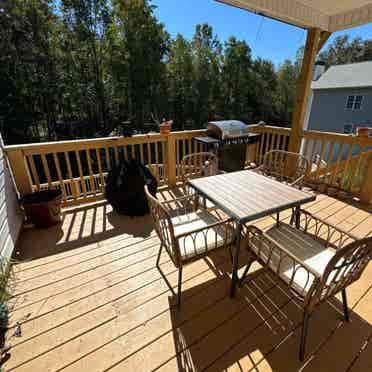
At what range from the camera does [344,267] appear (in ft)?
3.54

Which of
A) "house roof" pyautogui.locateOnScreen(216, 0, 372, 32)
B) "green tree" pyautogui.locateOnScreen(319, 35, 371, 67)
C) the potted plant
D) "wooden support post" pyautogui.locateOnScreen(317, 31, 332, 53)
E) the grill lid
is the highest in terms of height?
"green tree" pyautogui.locateOnScreen(319, 35, 371, 67)

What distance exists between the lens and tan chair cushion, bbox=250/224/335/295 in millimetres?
1238

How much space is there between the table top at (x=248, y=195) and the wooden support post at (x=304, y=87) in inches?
81.1

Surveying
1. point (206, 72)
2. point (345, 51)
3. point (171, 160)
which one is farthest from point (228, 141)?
point (345, 51)

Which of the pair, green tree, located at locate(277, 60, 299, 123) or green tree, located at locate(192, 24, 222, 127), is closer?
green tree, located at locate(192, 24, 222, 127)

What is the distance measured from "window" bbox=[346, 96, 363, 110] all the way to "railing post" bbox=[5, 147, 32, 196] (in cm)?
1578

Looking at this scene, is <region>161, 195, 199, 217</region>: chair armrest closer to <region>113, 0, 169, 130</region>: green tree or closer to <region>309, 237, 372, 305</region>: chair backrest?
<region>309, 237, 372, 305</region>: chair backrest

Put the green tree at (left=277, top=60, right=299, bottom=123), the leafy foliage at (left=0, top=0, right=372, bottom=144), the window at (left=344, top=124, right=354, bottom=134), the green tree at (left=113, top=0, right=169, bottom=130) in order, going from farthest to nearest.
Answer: the green tree at (left=277, top=60, right=299, bottom=123) → the window at (left=344, top=124, right=354, bottom=134) → the green tree at (left=113, top=0, right=169, bottom=130) → the leafy foliage at (left=0, top=0, right=372, bottom=144)

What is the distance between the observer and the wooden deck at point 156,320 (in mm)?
1230

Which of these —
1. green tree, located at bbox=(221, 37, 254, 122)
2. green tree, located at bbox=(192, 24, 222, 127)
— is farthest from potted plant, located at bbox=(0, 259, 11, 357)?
green tree, located at bbox=(221, 37, 254, 122)

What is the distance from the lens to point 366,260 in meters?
1.15

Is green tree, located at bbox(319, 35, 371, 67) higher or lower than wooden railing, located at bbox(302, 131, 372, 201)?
higher

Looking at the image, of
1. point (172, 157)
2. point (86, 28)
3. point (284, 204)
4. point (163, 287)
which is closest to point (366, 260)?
point (284, 204)

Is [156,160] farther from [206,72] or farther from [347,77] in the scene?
[347,77]
